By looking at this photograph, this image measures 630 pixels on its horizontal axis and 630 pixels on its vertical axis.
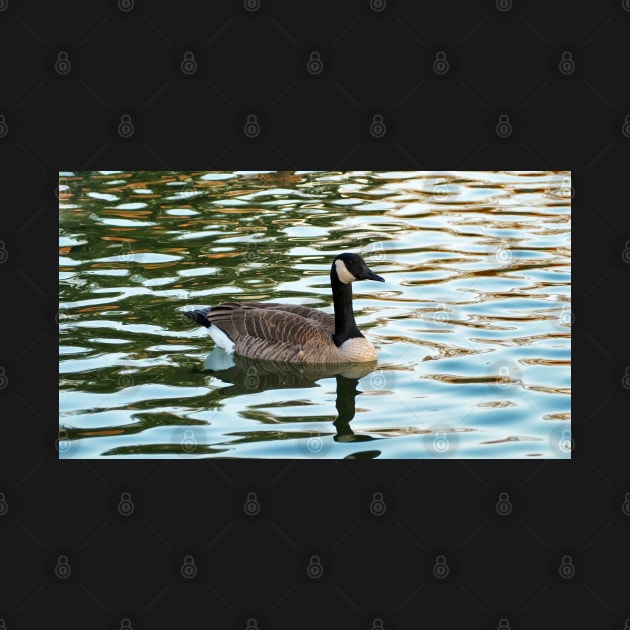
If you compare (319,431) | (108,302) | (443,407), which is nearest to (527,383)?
(443,407)

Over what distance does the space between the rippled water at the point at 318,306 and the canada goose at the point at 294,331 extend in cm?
22

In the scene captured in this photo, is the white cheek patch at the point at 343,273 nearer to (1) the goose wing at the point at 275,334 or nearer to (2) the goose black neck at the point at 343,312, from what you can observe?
(2) the goose black neck at the point at 343,312

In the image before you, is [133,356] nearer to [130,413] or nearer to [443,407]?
[130,413]

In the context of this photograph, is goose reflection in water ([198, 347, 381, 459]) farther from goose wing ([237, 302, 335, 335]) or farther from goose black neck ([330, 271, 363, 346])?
goose wing ([237, 302, 335, 335])

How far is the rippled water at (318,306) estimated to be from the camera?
12297 millimetres

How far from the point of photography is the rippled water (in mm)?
12297

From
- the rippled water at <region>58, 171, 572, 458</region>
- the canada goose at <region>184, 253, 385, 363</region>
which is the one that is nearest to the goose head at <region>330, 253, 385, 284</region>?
the canada goose at <region>184, 253, 385, 363</region>

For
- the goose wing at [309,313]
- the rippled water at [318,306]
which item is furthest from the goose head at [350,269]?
the rippled water at [318,306]

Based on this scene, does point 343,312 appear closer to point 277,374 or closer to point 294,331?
point 294,331

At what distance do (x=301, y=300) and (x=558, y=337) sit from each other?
346cm

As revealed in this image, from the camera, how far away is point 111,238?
18.2 m

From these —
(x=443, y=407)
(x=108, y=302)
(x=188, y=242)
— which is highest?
(x=188, y=242)

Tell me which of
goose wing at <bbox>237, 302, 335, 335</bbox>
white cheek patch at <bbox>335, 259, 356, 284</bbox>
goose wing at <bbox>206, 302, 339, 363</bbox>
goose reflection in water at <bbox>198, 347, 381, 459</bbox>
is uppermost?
white cheek patch at <bbox>335, 259, 356, 284</bbox>
